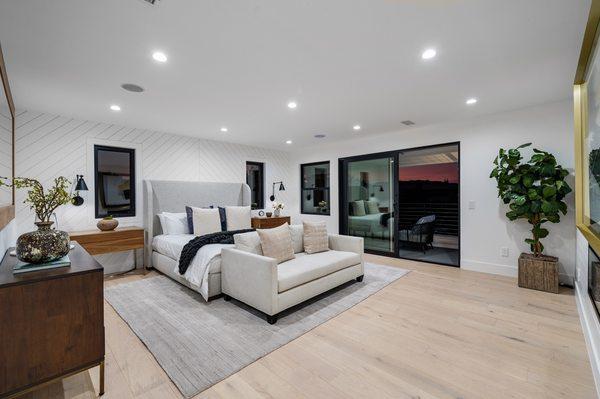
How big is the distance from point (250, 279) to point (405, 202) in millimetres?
4903

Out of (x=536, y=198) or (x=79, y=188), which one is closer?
(x=536, y=198)

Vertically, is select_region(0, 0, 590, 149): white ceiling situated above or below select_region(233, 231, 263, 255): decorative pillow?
above

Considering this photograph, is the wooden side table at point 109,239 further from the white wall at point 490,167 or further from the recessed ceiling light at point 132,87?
the white wall at point 490,167

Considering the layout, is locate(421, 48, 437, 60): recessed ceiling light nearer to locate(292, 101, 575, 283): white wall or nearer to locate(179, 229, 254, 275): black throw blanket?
locate(292, 101, 575, 283): white wall

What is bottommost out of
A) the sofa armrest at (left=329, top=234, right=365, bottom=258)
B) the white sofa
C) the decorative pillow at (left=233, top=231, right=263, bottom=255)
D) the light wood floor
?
the light wood floor

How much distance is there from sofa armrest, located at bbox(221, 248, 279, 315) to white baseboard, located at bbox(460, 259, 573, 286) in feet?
11.2

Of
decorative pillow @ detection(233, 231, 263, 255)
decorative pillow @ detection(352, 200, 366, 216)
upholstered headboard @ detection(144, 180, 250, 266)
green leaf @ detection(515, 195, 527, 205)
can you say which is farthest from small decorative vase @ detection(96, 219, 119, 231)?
green leaf @ detection(515, 195, 527, 205)

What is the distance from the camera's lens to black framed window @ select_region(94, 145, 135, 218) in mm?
4355

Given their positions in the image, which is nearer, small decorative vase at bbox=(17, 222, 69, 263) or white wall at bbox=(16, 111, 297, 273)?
small decorative vase at bbox=(17, 222, 69, 263)

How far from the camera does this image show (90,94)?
3107 mm

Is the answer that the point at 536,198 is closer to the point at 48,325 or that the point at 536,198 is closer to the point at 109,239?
the point at 48,325

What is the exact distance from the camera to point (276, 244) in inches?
126

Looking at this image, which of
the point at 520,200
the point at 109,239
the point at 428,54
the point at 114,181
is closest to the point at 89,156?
the point at 114,181

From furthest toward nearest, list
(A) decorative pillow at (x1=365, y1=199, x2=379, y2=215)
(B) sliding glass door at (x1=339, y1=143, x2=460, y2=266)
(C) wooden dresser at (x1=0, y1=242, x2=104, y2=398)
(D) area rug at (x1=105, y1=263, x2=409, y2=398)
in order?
1. (A) decorative pillow at (x1=365, y1=199, x2=379, y2=215)
2. (B) sliding glass door at (x1=339, y1=143, x2=460, y2=266)
3. (D) area rug at (x1=105, y1=263, x2=409, y2=398)
4. (C) wooden dresser at (x1=0, y1=242, x2=104, y2=398)
